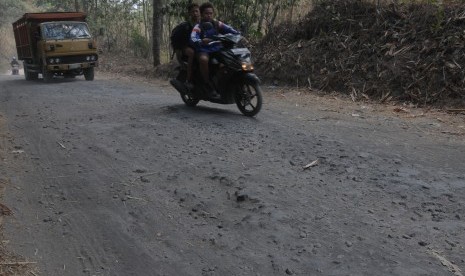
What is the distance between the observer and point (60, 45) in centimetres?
1483

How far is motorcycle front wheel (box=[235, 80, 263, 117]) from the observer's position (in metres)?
6.57

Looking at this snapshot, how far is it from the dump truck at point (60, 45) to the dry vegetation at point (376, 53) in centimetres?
651

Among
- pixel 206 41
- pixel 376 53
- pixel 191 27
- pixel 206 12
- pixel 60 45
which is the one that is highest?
pixel 206 12

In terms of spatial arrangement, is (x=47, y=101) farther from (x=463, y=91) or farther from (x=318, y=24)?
(x=463, y=91)

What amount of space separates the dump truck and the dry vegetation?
21.3 feet

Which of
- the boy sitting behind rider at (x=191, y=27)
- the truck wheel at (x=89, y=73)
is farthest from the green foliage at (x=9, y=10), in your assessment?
the boy sitting behind rider at (x=191, y=27)

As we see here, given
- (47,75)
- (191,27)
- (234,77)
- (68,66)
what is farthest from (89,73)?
(234,77)

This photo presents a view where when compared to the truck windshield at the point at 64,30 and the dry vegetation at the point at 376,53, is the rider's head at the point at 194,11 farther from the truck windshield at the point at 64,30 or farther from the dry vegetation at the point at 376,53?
the truck windshield at the point at 64,30

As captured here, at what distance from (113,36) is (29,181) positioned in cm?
2964

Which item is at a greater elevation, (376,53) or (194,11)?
(194,11)

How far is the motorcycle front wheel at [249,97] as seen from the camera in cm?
657

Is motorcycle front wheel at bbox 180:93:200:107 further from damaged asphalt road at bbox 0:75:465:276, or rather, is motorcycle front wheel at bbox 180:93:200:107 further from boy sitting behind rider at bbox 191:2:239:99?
damaged asphalt road at bbox 0:75:465:276

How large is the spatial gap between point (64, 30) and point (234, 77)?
35.4ft

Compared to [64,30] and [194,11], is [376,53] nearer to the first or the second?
[194,11]
